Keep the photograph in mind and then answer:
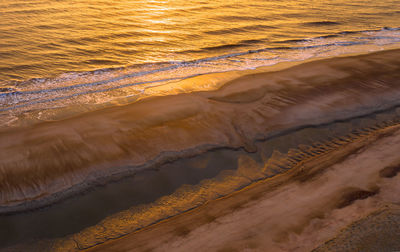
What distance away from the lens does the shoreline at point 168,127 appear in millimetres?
4324

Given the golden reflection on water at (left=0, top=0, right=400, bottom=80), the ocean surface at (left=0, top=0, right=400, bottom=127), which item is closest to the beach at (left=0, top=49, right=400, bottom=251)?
the ocean surface at (left=0, top=0, right=400, bottom=127)

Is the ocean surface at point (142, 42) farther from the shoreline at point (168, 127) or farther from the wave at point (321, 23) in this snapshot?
the shoreline at point (168, 127)

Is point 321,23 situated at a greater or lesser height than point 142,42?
greater

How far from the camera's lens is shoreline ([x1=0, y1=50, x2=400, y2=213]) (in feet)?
14.2

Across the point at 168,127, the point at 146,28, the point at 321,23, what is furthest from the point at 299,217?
the point at 321,23

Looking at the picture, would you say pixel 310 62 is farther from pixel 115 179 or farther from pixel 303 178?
pixel 115 179

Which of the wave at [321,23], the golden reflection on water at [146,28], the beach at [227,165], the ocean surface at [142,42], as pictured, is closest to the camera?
the beach at [227,165]

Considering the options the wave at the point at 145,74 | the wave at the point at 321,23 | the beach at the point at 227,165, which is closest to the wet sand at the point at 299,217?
the beach at the point at 227,165

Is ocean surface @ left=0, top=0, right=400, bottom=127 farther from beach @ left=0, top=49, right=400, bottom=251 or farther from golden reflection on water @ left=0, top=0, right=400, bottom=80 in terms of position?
beach @ left=0, top=49, right=400, bottom=251

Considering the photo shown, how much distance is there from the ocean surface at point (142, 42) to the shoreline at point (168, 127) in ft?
3.35

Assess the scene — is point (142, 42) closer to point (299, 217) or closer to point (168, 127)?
point (168, 127)

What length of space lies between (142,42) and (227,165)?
648 cm

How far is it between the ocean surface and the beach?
1.41 m

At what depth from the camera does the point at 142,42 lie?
32.6 ft
